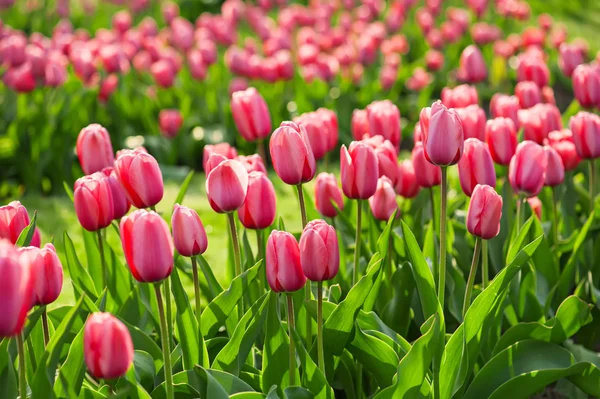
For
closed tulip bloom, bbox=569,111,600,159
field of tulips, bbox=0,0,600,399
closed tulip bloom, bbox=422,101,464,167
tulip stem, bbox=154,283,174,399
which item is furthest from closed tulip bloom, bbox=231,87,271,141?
tulip stem, bbox=154,283,174,399

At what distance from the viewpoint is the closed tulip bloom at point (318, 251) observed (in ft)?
6.02

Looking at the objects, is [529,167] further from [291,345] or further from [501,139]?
[291,345]

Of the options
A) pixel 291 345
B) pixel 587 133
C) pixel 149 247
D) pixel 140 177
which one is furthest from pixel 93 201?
pixel 587 133

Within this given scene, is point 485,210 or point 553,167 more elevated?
point 485,210

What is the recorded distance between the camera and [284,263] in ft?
6.09

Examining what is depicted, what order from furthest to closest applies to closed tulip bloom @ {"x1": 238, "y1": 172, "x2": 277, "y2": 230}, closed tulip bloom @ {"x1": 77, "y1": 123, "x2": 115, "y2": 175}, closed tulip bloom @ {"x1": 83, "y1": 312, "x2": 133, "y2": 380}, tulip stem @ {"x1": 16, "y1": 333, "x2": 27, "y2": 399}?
closed tulip bloom @ {"x1": 77, "y1": 123, "x2": 115, "y2": 175} < closed tulip bloom @ {"x1": 238, "y1": 172, "x2": 277, "y2": 230} < tulip stem @ {"x1": 16, "y1": 333, "x2": 27, "y2": 399} < closed tulip bloom @ {"x1": 83, "y1": 312, "x2": 133, "y2": 380}

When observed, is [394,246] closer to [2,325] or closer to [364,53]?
[2,325]

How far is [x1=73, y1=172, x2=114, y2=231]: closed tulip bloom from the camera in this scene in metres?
2.15

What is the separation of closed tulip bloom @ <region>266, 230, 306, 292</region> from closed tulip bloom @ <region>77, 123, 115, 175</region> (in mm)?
920

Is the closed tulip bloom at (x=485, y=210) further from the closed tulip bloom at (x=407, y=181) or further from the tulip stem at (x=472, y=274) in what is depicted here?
the closed tulip bloom at (x=407, y=181)

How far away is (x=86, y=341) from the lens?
61.1 inches

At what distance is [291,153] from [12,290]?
88 cm

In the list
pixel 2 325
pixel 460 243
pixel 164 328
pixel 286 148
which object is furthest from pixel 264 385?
pixel 460 243

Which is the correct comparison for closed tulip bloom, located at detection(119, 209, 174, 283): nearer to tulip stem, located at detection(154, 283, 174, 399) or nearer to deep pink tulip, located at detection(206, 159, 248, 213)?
tulip stem, located at detection(154, 283, 174, 399)
